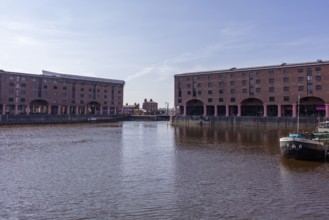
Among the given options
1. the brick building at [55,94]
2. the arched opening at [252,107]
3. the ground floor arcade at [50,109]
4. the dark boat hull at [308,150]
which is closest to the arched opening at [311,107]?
the arched opening at [252,107]

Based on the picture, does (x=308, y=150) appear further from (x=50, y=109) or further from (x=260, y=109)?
(x=50, y=109)

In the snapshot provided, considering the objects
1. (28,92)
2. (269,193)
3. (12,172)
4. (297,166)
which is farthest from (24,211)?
(28,92)

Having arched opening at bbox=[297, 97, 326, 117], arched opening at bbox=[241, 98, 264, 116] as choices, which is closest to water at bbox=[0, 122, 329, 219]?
arched opening at bbox=[297, 97, 326, 117]

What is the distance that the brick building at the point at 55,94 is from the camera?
485 feet

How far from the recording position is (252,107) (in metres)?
138

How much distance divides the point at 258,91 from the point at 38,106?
4588 inches

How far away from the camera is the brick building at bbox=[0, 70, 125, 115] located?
485 ft

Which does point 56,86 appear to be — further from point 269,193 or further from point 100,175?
point 269,193

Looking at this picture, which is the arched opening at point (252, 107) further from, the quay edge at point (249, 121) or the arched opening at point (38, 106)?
the arched opening at point (38, 106)

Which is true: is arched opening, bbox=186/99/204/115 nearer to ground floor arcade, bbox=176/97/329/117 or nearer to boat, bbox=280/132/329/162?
ground floor arcade, bbox=176/97/329/117

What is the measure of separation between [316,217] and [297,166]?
16.5 metres

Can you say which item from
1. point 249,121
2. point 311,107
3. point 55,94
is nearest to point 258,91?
point 249,121

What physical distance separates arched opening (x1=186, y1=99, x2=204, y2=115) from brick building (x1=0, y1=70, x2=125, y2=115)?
200ft

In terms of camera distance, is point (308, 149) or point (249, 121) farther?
point (249, 121)
